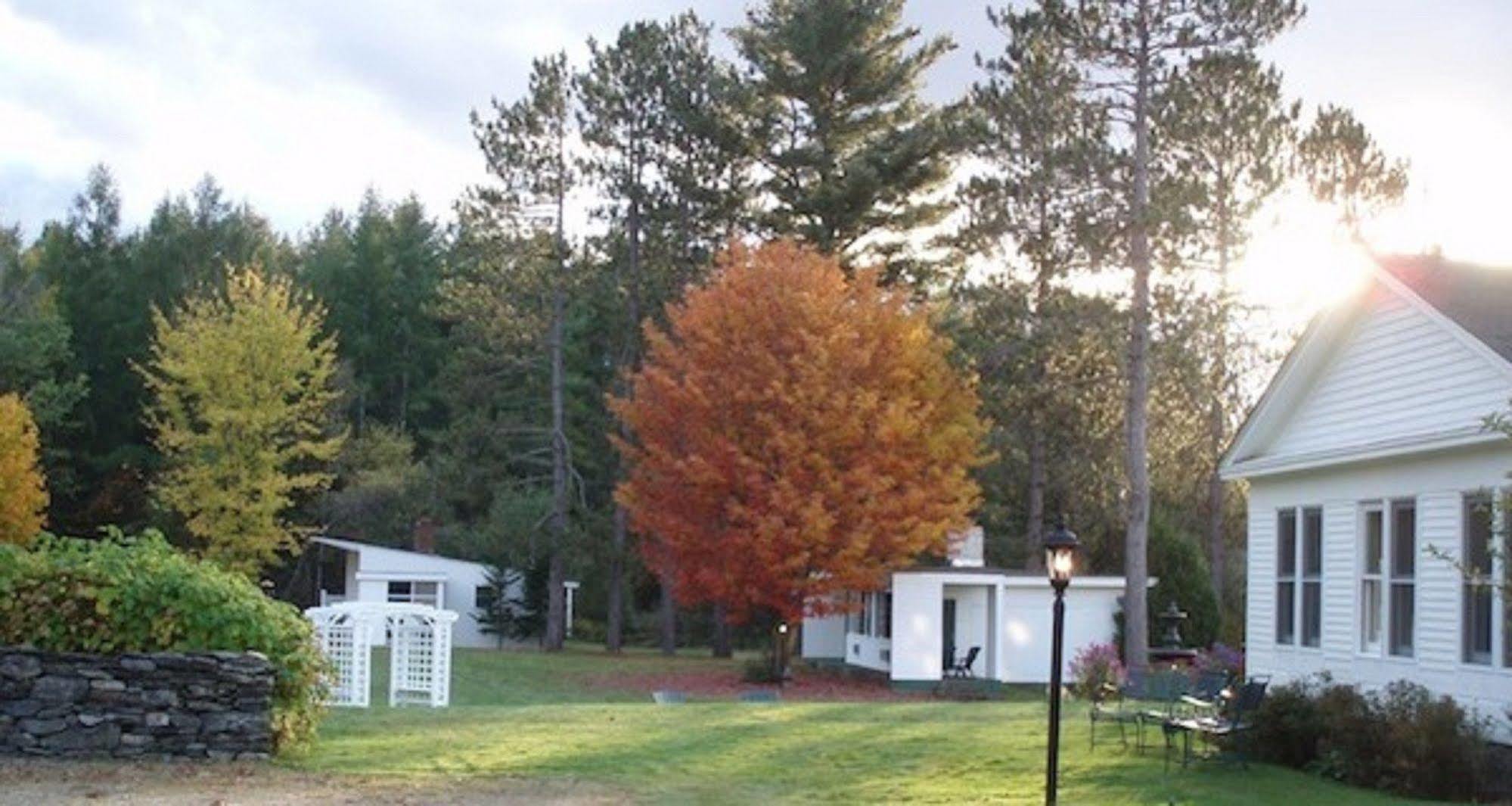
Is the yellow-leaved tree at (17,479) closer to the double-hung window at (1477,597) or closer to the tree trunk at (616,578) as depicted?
the tree trunk at (616,578)

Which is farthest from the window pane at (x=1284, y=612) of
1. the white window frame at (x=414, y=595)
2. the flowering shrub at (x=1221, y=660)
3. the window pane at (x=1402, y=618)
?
the white window frame at (x=414, y=595)

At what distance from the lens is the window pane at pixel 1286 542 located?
2247cm

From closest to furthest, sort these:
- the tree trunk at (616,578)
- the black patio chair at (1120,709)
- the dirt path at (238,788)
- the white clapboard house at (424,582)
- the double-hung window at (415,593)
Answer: the dirt path at (238,788)
the black patio chair at (1120,709)
the tree trunk at (616,578)
the white clapboard house at (424,582)
the double-hung window at (415,593)

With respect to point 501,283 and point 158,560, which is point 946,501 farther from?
point 158,560

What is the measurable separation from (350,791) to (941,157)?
34.6 m

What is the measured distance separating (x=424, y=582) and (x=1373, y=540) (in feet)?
128

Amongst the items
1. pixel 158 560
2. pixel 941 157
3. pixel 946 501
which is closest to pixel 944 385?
pixel 946 501

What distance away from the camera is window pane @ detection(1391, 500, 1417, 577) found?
19359mm

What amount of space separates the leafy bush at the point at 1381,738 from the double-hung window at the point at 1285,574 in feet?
7.76

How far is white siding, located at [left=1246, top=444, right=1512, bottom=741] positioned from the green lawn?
1.68m

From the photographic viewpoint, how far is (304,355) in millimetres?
53125

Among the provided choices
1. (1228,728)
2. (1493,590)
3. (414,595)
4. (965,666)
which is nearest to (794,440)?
(965,666)

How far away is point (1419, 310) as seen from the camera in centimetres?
1908

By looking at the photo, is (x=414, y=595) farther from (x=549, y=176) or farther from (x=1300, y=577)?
(x=1300, y=577)
